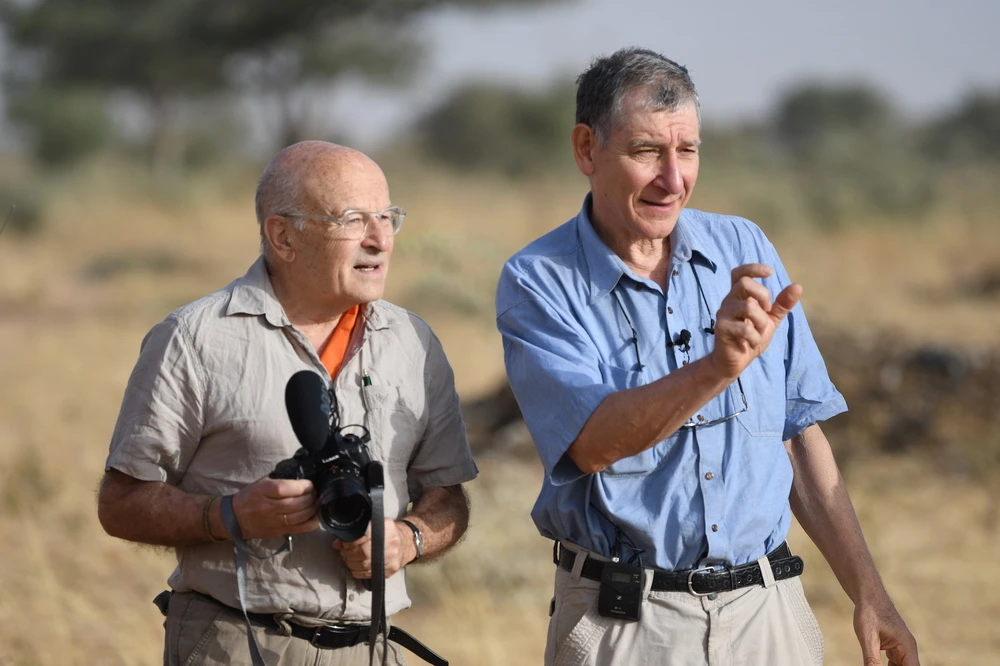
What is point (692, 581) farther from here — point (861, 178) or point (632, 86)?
point (861, 178)

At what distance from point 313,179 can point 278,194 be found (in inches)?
3.5

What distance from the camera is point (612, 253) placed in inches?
112

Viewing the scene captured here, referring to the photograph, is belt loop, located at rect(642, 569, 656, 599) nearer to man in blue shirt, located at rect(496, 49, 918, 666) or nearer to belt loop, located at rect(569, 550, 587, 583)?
man in blue shirt, located at rect(496, 49, 918, 666)

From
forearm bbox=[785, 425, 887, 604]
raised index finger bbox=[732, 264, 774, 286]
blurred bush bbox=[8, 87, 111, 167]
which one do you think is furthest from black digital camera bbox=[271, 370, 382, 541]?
blurred bush bbox=[8, 87, 111, 167]

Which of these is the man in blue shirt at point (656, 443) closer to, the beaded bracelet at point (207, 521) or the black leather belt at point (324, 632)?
the black leather belt at point (324, 632)

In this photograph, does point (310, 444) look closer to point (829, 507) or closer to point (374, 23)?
point (829, 507)

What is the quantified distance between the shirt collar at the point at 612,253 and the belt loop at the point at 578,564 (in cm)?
52

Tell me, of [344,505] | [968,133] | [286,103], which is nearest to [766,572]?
[344,505]

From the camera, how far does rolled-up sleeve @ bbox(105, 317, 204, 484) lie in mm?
2684

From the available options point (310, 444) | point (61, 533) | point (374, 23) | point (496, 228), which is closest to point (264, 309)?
point (310, 444)

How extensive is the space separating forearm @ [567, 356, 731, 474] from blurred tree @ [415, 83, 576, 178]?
97.4 feet

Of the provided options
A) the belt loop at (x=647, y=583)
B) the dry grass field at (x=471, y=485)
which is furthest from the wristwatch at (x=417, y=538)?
the dry grass field at (x=471, y=485)

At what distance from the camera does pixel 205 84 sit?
24.8m

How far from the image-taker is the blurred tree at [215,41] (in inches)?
883
